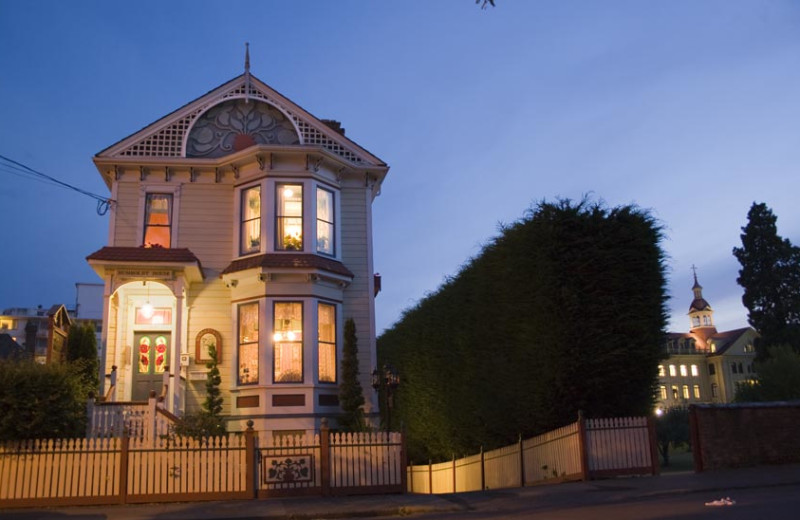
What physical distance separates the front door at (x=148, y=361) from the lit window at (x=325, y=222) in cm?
504

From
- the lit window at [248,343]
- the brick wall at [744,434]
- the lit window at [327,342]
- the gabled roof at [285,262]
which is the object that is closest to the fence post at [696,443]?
the brick wall at [744,434]

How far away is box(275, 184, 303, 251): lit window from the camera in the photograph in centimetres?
2041

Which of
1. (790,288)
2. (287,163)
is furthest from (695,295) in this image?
(287,163)

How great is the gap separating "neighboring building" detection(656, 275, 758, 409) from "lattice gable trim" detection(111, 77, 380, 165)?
84637mm

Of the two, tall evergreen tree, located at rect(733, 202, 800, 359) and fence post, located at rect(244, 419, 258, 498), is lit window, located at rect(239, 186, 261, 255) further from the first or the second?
tall evergreen tree, located at rect(733, 202, 800, 359)

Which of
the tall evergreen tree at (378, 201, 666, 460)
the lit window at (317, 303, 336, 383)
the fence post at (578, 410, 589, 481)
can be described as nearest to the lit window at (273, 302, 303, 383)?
the lit window at (317, 303, 336, 383)

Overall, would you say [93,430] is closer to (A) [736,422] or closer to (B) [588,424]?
(B) [588,424]

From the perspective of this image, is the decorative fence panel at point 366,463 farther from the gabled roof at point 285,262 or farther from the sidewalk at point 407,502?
the gabled roof at point 285,262

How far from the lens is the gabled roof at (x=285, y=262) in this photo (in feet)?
63.8

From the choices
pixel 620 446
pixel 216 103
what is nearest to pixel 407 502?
pixel 620 446

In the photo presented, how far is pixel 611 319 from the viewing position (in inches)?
589

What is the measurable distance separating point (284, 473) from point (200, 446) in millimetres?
1718

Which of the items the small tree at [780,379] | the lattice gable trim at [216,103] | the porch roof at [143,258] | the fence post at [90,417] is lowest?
the fence post at [90,417]

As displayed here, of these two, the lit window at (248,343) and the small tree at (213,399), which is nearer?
the small tree at (213,399)
